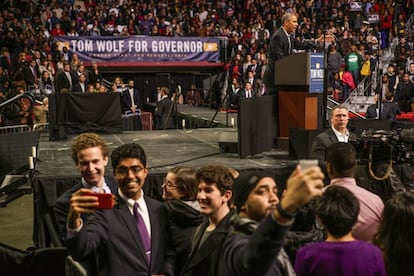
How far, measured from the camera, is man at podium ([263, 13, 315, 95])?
27.6 feet

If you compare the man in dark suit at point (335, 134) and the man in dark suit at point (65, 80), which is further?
the man in dark suit at point (65, 80)

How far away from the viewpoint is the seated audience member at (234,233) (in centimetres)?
227

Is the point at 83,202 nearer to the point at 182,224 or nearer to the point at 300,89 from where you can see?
the point at 182,224

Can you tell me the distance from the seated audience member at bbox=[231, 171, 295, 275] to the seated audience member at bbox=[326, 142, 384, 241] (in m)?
1.18

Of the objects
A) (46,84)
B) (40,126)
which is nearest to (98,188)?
(40,126)

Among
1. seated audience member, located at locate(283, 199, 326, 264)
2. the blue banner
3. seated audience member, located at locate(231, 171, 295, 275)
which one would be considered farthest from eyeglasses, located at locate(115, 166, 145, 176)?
the blue banner

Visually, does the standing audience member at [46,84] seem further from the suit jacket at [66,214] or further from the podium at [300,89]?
the suit jacket at [66,214]

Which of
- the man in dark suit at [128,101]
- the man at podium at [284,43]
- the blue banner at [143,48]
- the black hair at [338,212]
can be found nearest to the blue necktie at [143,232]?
the black hair at [338,212]

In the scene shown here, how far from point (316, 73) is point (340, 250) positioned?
526cm

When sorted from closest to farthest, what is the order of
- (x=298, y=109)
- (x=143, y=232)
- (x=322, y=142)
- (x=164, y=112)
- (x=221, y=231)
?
(x=221, y=231), (x=143, y=232), (x=322, y=142), (x=298, y=109), (x=164, y=112)

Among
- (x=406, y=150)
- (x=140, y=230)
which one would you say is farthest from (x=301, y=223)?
(x=406, y=150)

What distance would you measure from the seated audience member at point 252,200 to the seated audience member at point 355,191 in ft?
3.87

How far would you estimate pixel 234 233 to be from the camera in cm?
279

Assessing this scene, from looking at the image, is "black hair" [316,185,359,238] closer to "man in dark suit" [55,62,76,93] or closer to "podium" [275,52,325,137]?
"podium" [275,52,325,137]
